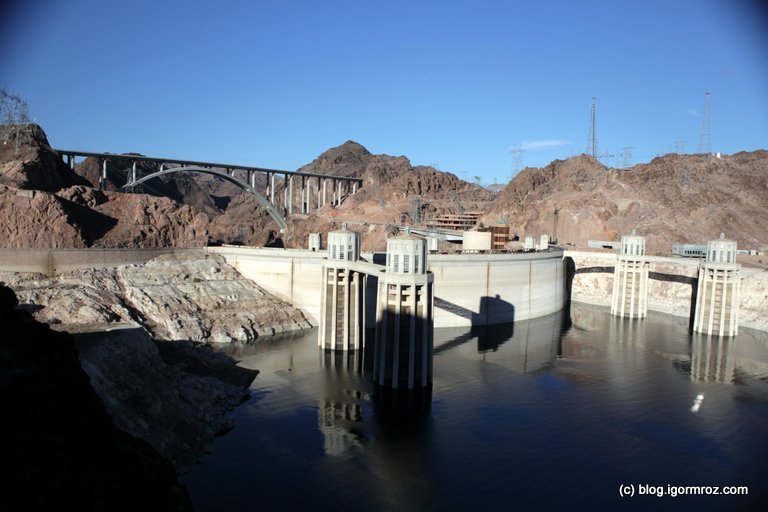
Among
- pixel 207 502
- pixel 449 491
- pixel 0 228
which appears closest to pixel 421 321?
pixel 449 491

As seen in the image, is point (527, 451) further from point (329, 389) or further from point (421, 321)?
point (329, 389)

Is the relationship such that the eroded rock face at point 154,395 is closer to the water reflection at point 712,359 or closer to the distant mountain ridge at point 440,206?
the distant mountain ridge at point 440,206

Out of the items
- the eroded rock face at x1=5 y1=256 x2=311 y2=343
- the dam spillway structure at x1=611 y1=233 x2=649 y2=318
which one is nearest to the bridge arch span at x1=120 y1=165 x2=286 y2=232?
the eroded rock face at x1=5 y1=256 x2=311 y2=343

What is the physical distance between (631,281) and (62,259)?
6112cm

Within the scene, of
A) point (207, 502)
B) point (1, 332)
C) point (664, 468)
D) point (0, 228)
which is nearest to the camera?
point (1, 332)

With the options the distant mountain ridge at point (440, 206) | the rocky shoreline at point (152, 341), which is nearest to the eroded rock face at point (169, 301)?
the rocky shoreline at point (152, 341)

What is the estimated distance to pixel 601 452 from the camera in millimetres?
28031

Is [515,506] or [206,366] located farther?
[206,366]

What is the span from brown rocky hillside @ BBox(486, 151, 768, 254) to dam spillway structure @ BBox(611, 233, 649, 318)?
51.0 feet

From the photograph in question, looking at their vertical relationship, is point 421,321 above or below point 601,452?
above

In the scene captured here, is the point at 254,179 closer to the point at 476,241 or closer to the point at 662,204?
the point at 476,241

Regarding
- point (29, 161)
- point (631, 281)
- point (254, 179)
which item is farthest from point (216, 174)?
point (631, 281)

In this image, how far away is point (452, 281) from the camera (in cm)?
5794

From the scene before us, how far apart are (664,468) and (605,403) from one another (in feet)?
29.8
